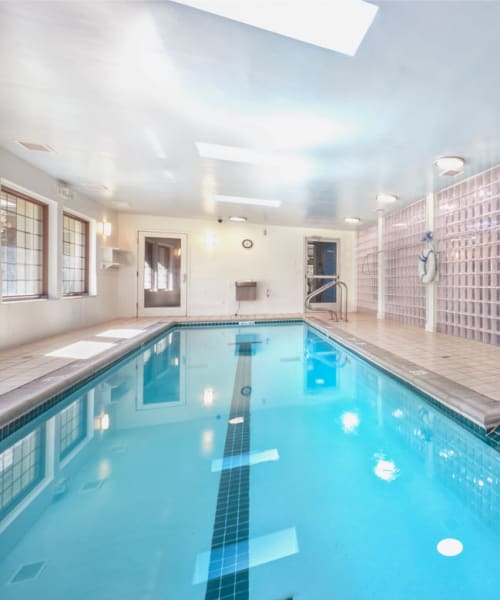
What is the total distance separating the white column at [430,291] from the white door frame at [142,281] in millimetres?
4956

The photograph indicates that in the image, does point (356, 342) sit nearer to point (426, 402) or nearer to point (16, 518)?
point (426, 402)

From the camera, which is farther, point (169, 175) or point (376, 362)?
point (169, 175)

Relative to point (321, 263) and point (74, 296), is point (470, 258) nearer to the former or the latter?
point (321, 263)

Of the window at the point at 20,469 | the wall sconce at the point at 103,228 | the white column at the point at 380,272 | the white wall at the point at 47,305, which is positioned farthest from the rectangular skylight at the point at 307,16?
the white column at the point at 380,272

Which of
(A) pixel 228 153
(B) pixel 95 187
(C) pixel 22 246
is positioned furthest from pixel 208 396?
(B) pixel 95 187

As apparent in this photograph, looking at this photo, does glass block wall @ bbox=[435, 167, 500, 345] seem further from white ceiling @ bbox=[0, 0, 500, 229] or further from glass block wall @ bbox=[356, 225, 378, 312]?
glass block wall @ bbox=[356, 225, 378, 312]

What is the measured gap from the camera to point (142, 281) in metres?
6.75

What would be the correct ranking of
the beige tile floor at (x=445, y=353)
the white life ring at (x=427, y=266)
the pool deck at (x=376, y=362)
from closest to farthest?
1. the pool deck at (x=376, y=362)
2. the beige tile floor at (x=445, y=353)
3. the white life ring at (x=427, y=266)

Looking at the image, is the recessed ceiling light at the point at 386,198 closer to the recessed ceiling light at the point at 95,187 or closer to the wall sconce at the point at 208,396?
the wall sconce at the point at 208,396

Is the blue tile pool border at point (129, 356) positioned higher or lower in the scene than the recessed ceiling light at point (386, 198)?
lower

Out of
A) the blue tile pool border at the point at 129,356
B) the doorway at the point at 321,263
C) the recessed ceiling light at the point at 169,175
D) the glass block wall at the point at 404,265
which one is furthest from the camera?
the doorway at the point at 321,263

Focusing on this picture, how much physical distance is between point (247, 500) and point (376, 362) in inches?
93.9

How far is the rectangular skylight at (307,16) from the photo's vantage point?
5.13 ft

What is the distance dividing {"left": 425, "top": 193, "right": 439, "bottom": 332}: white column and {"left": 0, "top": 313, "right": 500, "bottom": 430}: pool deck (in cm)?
30
